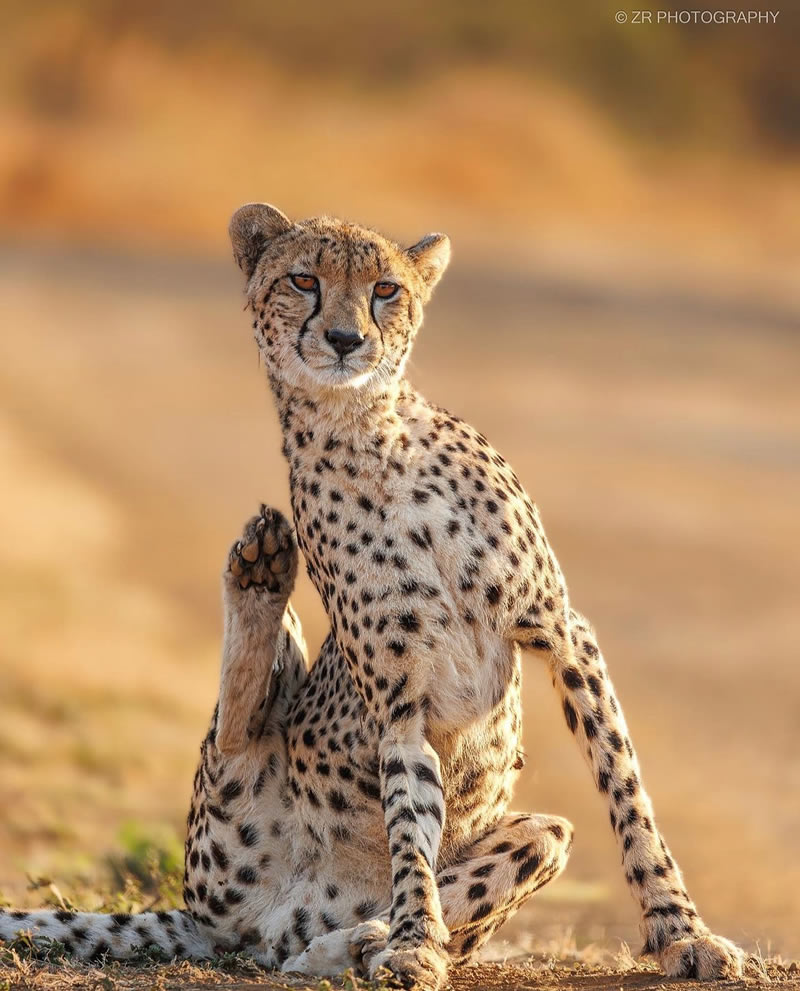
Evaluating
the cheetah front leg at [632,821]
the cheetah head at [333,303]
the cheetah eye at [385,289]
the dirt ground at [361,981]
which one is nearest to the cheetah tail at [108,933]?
the dirt ground at [361,981]

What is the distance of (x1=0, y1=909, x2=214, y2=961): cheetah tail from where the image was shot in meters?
3.94

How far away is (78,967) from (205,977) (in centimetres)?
36

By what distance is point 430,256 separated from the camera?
13.8ft

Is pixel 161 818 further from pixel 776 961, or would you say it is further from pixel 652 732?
pixel 776 961

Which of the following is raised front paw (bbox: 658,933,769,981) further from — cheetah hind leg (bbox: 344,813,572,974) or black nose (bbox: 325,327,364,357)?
black nose (bbox: 325,327,364,357)

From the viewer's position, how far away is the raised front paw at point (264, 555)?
403 cm

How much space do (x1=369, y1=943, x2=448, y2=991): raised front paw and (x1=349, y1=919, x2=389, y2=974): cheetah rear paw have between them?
0.12m

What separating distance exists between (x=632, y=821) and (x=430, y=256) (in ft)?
4.94

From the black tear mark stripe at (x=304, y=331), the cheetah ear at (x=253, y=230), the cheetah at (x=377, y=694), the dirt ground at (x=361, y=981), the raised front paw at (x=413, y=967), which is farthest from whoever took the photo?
the cheetah ear at (x=253, y=230)

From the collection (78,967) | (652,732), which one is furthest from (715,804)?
(78,967)

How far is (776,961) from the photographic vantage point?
393 cm

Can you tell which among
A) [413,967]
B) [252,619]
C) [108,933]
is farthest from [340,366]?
[108,933]

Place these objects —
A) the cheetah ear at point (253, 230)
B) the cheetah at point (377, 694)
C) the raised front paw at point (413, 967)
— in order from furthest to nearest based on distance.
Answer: the cheetah ear at point (253, 230)
the cheetah at point (377, 694)
the raised front paw at point (413, 967)

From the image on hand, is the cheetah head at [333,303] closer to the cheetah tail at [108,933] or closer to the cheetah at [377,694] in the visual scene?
the cheetah at [377,694]
